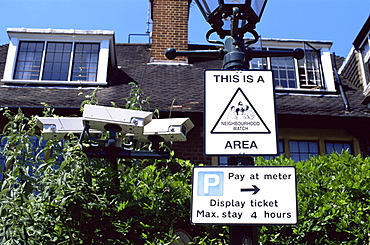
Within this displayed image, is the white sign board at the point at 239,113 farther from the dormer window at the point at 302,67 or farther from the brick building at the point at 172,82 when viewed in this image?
the dormer window at the point at 302,67

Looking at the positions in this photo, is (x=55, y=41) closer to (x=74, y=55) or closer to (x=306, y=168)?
(x=74, y=55)

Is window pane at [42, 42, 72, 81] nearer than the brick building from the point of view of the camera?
No

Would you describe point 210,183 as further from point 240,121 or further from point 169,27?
point 169,27

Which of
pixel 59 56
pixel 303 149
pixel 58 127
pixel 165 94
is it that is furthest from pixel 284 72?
pixel 58 127

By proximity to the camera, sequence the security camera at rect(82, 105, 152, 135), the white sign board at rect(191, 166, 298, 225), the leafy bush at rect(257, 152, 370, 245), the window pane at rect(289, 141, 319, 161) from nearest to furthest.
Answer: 1. the white sign board at rect(191, 166, 298, 225)
2. the security camera at rect(82, 105, 152, 135)
3. the leafy bush at rect(257, 152, 370, 245)
4. the window pane at rect(289, 141, 319, 161)

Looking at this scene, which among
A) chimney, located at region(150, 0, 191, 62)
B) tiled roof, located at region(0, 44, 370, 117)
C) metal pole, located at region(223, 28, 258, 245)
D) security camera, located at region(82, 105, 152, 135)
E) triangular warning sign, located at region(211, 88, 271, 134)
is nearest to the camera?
metal pole, located at region(223, 28, 258, 245)

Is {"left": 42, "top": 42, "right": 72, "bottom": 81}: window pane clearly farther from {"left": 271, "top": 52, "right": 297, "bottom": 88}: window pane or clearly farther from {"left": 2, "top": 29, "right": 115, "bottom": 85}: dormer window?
{"left": 271, "top": 52, "right": 297, "bottom": 88}: window pane

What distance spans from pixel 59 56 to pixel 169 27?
11.2 ft

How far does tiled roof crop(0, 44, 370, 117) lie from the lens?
980 centimetres

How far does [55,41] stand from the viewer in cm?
1202

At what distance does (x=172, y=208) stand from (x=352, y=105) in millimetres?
6787

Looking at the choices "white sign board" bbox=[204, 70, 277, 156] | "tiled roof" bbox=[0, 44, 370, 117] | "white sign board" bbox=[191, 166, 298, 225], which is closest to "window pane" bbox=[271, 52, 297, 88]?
"tiled roof" bbox=[0, 44, 370, 117]

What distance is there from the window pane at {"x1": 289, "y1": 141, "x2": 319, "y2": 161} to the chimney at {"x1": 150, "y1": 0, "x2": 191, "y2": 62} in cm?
428

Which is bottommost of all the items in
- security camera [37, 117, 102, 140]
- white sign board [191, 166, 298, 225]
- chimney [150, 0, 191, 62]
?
white sign board [191, 166, 298, 225]
